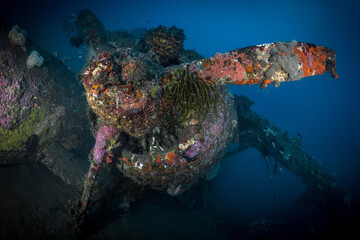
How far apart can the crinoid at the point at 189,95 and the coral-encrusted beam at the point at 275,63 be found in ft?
1.53

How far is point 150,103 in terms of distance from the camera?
304cm

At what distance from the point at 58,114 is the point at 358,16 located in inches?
3217

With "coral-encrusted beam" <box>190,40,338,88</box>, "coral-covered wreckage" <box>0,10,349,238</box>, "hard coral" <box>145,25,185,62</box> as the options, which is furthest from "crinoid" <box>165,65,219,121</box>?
"hard coral" <box>145,25,185,62</box>

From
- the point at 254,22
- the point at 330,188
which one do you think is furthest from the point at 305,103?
the point at 330,188

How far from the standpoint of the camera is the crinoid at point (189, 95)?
3.47m

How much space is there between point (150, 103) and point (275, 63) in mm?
2620

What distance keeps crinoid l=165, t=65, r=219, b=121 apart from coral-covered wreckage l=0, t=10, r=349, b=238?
0.02 metres

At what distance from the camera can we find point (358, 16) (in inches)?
1997

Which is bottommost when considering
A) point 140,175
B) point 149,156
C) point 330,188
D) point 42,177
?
point 42,177

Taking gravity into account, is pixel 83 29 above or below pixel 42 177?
above

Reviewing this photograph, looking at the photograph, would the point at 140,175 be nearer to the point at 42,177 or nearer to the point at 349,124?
the point at 42,177

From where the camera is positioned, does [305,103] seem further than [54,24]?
Yes

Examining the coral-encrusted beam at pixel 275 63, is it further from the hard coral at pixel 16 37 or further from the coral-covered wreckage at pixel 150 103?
the hard coral at pixel 16 37

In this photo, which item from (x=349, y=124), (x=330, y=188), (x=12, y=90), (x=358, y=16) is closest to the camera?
(x=12, y=90)
